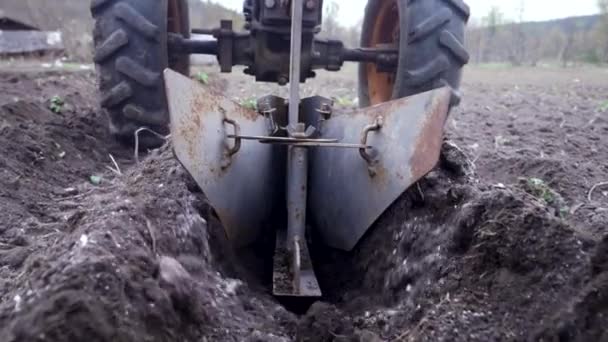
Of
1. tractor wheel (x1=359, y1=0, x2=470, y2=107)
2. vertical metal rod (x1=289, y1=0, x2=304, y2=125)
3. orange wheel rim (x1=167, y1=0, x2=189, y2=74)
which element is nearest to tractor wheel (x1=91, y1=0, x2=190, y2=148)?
orange wheel rim (x1=167, y1=0, x2=189, y2=74)

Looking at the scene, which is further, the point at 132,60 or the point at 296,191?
the point at 132,60

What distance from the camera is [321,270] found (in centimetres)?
270

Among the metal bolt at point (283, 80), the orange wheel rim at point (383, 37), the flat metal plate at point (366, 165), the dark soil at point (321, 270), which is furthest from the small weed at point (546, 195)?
the orange wheel rim at point (383, 37)

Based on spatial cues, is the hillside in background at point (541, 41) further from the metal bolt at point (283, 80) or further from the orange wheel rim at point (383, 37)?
the metal bolt at point (283, 80)

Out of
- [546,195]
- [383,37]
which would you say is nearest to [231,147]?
[546,195]

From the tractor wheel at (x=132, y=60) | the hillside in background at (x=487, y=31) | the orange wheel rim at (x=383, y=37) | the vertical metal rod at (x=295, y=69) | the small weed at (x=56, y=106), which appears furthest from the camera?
the hillside in background at (x=487, y=31)

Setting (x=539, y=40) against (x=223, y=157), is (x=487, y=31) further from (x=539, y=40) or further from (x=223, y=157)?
(x=223, y=157)

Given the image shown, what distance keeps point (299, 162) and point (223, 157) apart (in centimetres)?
27

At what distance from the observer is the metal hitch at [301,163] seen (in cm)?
234

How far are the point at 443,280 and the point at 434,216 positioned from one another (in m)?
0.37

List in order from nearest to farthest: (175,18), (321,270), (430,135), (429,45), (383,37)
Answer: (430,135)
(321,270)
(429,45)
(175,18)
(383,37)

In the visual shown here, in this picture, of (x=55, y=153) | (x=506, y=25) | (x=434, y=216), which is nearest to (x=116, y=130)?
(x=55, y=153)

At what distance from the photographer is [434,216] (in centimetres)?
229

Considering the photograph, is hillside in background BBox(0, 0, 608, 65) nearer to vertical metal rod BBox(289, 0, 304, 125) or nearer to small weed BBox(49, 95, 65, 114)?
small weed BBox(49, 95, 65, 114)
